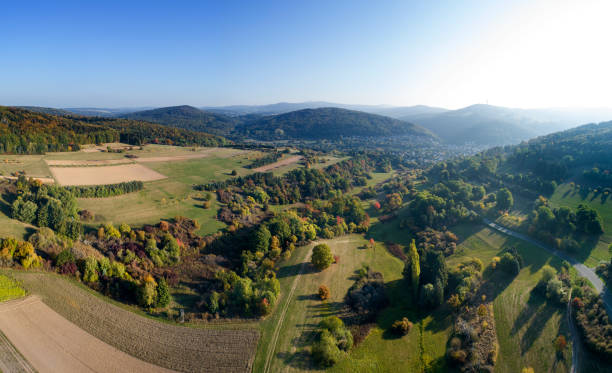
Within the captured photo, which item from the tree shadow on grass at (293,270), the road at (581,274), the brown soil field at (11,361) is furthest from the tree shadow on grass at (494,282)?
the brown soil field at (11,361)

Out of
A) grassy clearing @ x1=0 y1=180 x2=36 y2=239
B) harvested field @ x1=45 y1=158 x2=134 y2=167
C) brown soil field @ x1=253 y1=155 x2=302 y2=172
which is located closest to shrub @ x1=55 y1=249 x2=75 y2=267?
grassy clearing @ x1=0 y1=180 x2=36 y2=239

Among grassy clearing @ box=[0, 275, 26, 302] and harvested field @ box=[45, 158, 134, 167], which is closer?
grassy clearing @ box=[0, 275, 26, 302]

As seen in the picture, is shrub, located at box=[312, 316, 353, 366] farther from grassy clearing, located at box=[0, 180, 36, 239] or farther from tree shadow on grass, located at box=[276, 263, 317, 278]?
grassy clearing, located at box=[0, 180, 36, 239]

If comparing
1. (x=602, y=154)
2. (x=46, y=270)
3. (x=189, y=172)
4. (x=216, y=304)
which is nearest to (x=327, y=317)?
(x=216, y=304)

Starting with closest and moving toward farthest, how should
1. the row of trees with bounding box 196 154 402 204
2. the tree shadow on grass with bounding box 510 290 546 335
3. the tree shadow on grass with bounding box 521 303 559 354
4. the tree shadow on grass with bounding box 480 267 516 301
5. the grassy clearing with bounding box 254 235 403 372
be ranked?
the grassy clearing with bounding box 254 235 403 372
the tree shadow on grass with bounding box 521 303 559 354
the tree shadow on grass with bounding box 510 290 546 335
the tree shadow on grass with bounding box 480 267 516 301
the row of trees with bounding box 196 154 402 204

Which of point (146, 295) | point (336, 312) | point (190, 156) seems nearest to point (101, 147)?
point (190, 156)

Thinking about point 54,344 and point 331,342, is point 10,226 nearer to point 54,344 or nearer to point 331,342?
point 54,344

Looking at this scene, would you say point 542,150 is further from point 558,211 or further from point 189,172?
point 189,172
